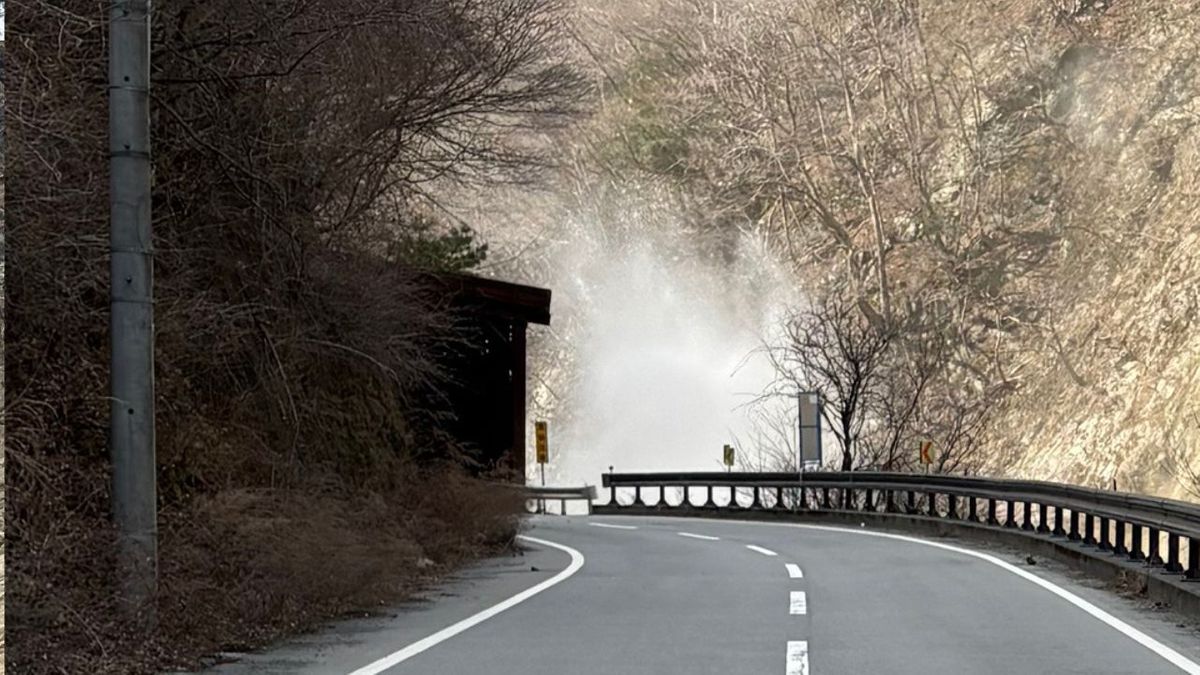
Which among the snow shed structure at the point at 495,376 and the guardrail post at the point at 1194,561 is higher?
the snow shed structure at the point at 495,376

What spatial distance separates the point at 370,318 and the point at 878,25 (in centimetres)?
4809

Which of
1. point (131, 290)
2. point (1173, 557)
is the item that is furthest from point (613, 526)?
point (131, 290)

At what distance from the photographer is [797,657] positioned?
11.5 metres

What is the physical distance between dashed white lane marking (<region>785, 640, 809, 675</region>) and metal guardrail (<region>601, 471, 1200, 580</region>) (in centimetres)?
480

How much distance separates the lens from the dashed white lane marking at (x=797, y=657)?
10828mm

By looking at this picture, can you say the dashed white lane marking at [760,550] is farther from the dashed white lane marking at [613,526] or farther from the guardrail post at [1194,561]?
the guardrail post at [1194,561]

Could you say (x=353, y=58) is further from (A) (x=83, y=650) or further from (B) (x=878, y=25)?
(B) (x=878, y=25)

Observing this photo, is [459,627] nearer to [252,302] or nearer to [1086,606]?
[252,302]

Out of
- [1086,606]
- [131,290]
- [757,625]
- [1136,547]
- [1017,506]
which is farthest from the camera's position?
[1017,506]

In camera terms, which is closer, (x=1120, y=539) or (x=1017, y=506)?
(x=1120, y=539)

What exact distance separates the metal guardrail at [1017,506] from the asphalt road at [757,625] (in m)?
0.88

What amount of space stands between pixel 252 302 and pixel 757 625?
22.7ft

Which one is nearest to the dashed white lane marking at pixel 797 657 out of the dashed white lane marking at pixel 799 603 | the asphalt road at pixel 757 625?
the asphalt road at pixel 757 625

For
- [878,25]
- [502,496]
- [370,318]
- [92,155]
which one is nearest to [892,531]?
[502,496]
